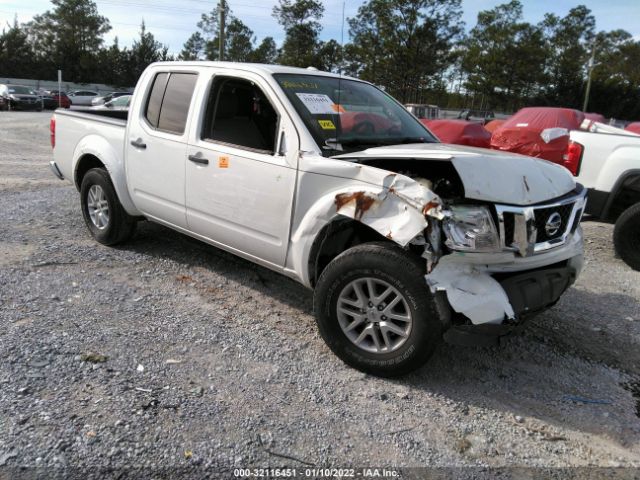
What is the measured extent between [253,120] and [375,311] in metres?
1.96

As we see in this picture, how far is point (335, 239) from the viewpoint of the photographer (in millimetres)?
3588

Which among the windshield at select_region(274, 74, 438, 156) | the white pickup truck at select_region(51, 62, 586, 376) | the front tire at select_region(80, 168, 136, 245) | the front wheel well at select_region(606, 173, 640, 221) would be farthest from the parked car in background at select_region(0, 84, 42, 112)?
the front wheel well at select_region(606, 173, 640, 221)

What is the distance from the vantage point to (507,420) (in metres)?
2.99

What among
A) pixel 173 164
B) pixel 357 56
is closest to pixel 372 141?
pixel 173 164

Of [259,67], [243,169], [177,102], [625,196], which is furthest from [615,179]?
[177,102]

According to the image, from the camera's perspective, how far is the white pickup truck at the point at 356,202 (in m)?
2.96

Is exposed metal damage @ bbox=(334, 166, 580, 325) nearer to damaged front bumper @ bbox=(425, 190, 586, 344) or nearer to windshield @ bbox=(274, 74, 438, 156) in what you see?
damaged front bumper @ bbox=(425, 190, 586, 344)

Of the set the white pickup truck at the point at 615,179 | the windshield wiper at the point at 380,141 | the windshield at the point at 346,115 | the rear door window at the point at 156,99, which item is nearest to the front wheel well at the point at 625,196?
the white pickup truck at the point at 615,179

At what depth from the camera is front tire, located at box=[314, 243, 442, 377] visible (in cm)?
299

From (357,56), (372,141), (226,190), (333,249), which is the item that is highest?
(357,56)

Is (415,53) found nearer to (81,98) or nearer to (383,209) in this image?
(81,98)

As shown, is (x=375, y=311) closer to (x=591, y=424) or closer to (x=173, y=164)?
(x=591, y=424)

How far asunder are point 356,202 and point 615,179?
13.2ft

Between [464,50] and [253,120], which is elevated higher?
[464,50]
